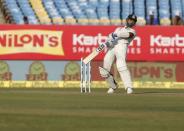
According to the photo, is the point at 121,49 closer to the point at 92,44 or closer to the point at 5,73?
the point at 92,44

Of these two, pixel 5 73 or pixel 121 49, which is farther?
pixel 5 73

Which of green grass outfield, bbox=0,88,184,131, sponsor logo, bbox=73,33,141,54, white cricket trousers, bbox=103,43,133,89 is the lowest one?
green grass outfield, bbox=0,88,184,131

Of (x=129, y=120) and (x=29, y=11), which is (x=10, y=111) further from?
(x=29, y=11)

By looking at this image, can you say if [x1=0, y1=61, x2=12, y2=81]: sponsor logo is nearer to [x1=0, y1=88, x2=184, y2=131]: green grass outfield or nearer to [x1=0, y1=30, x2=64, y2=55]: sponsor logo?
[x1=0, y1=30, x2=64, y2=55]: sponsor logo

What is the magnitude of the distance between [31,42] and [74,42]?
157 cm

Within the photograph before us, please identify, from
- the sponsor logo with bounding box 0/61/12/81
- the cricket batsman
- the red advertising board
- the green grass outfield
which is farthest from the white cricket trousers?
the sponsor logo with bounding box 0/61/12/81

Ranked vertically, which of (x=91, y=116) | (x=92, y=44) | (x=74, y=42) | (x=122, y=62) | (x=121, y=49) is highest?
(x=74, y=42)

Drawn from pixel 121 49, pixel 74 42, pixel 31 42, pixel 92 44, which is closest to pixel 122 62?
pixel 121 49

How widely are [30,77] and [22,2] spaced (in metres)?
6.80

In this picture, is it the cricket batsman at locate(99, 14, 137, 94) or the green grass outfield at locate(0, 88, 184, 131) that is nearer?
the green grass outfield at locate(0, 88, 184, 131)

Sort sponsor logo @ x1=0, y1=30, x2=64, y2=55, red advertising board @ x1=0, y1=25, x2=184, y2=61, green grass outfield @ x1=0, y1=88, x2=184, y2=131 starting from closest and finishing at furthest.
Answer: green grass outfield @ x1=0, y1=88, x2=184, y2=131 → red advertising board @ x1=0, y1=25, x2=184, y2=61 → sponsor logo @ x1=0, y1=30, x2=64, y2=55

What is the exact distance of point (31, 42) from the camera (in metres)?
23.3

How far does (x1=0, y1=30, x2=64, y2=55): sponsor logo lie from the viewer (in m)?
23.2

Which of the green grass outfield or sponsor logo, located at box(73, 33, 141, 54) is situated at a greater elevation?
sponsor logo, located at box(73, 33, 141, 54)
